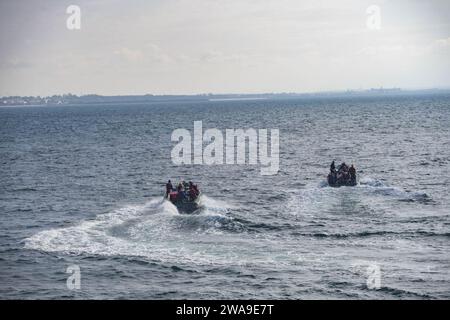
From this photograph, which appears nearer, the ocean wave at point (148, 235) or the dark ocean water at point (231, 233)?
the dark ocean water at point (231, 233)

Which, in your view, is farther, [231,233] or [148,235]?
[231,233]

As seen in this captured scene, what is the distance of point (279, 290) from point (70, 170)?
46677 millimetres

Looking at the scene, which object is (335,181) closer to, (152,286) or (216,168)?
(216,168)

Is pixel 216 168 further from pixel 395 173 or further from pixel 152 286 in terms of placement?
pixel 152 286

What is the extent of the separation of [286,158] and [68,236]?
43879 millimetres

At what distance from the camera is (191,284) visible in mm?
25438

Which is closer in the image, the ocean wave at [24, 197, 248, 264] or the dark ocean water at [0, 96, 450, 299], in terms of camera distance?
the dark ocean water at [0, 96, 450, 299]

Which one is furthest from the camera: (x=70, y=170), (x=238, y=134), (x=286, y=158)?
(x=238, y=134)

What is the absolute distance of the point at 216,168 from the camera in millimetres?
66312

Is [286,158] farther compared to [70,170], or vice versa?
[286,158]
